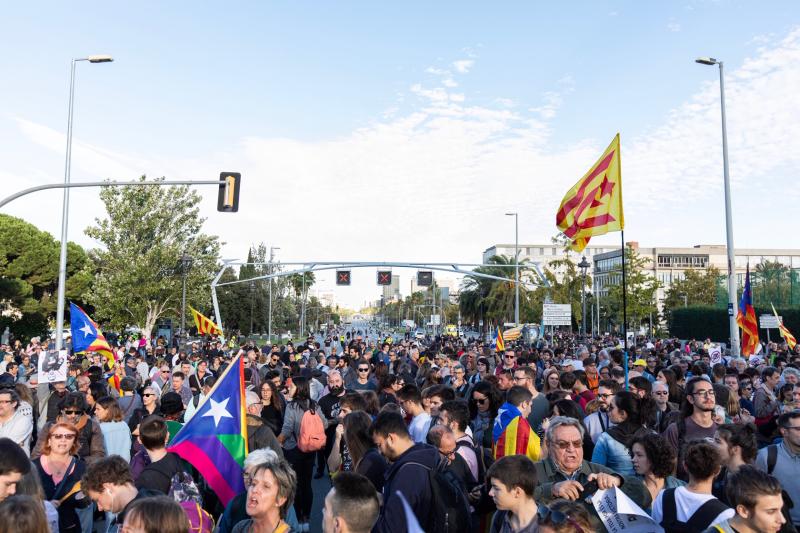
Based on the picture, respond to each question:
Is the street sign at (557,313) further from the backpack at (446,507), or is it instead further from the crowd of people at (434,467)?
the backpack at (446,507)

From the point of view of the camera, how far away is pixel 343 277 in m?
40.7

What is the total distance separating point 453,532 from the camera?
4.28 meters

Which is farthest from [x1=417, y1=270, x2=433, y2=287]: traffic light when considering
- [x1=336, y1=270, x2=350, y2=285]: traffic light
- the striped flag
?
the striped flag

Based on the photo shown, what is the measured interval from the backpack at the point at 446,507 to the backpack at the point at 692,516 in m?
1.22

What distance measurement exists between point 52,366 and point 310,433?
217 inches

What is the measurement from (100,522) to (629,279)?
4870cm

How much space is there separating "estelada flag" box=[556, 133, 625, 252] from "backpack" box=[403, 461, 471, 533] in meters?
6.62

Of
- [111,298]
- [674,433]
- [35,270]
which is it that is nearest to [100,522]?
[674,433]

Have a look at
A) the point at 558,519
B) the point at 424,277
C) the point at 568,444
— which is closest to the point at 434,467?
the point at 568,444

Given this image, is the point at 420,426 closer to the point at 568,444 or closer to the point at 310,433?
the point at 310,433

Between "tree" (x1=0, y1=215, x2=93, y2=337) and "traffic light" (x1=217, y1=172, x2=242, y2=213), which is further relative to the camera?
"tree" (x1=0, y1=215, x2=93, y2=337)

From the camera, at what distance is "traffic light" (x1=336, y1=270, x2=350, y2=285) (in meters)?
40.4

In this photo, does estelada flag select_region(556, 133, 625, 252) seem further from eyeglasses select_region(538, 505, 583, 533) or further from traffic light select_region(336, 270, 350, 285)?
traffic light select_region(336, 270, 350, 285)

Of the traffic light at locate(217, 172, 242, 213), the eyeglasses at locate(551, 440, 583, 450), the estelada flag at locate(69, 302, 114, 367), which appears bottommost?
the eyeglasses at locate(551, 440, 583, 450)
